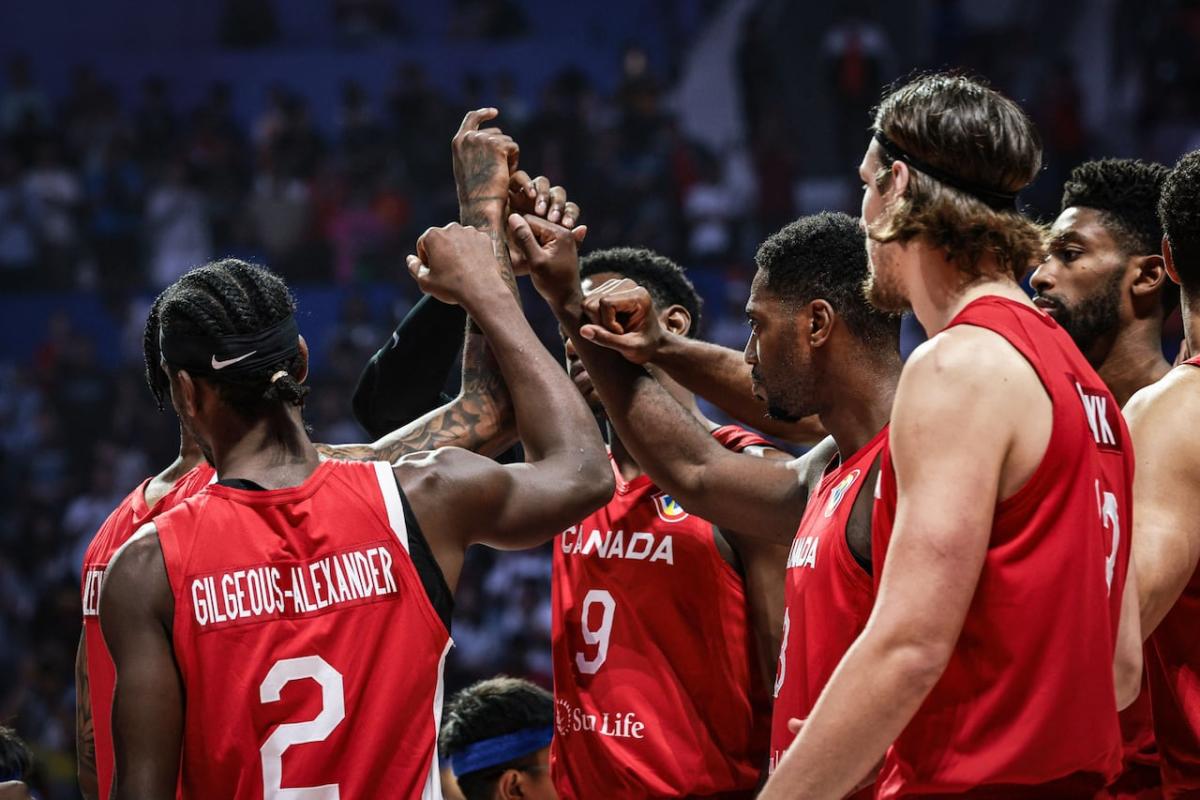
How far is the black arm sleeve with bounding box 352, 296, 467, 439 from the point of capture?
4.15 meters

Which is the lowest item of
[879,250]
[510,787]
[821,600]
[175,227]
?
[510,787]

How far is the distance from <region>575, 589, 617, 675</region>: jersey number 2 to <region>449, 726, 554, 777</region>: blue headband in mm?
538

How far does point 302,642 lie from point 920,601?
1179 mm

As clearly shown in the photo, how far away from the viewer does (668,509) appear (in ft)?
13.3

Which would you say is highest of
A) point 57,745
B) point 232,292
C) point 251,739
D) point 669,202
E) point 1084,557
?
point 232,292

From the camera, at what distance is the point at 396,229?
14.0 meters

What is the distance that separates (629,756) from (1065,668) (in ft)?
6.05

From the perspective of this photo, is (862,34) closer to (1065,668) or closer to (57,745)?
(57,745)

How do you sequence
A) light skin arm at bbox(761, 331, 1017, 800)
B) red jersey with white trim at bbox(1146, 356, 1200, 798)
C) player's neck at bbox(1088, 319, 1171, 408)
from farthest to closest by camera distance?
player's neck at bbox(1088, 319, 1171, 408), red jersey with white trim at bbox(1146, 356, 1200, 798), light skin arm at bbox(761, 331, 1017, 800)

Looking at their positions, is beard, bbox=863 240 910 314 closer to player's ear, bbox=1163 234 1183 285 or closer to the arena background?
player's ear, bbox=1163 234 1183 285

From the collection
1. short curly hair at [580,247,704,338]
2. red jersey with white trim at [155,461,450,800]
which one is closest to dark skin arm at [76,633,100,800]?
red jersey with white trim at [155,461,450,800]

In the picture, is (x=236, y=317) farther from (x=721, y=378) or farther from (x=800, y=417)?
(x=721, y=378)

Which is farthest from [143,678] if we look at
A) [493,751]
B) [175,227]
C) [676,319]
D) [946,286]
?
[175,227]

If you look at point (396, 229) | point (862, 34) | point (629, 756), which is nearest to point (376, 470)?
point (629, 756)
